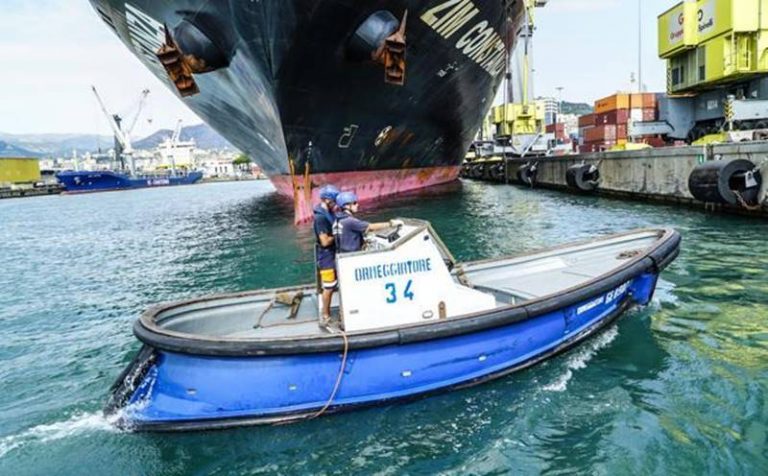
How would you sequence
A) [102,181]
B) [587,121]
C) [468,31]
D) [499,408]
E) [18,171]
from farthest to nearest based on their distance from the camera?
[18,171] < [102,181] < [587,121] < [468,31] < [499,408]

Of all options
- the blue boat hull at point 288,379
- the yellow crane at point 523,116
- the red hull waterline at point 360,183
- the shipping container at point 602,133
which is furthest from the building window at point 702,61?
the blue boat hull at point 288,379

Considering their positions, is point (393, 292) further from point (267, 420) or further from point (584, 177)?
point (584, 177)

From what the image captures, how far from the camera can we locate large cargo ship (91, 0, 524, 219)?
43.2 ft

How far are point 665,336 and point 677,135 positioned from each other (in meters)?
29.4

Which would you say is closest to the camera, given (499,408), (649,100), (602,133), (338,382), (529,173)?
(338,382)

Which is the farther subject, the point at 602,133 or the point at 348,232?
the point at 602,133

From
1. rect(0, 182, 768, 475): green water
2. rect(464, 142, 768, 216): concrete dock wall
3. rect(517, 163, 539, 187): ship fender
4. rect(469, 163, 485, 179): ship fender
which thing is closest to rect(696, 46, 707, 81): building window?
rect(464, 142, 768, 216): concrete dock wall

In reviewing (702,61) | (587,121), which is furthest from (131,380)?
(587,121)

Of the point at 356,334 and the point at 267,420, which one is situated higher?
the point at 356,334

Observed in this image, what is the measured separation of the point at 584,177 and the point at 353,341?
24.5m

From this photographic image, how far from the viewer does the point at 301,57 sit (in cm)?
1396

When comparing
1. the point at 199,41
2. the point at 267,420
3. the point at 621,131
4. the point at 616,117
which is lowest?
the point at 267,420

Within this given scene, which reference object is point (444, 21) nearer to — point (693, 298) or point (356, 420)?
Result: point (693, 298)

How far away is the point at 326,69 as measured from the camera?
14922 mm
